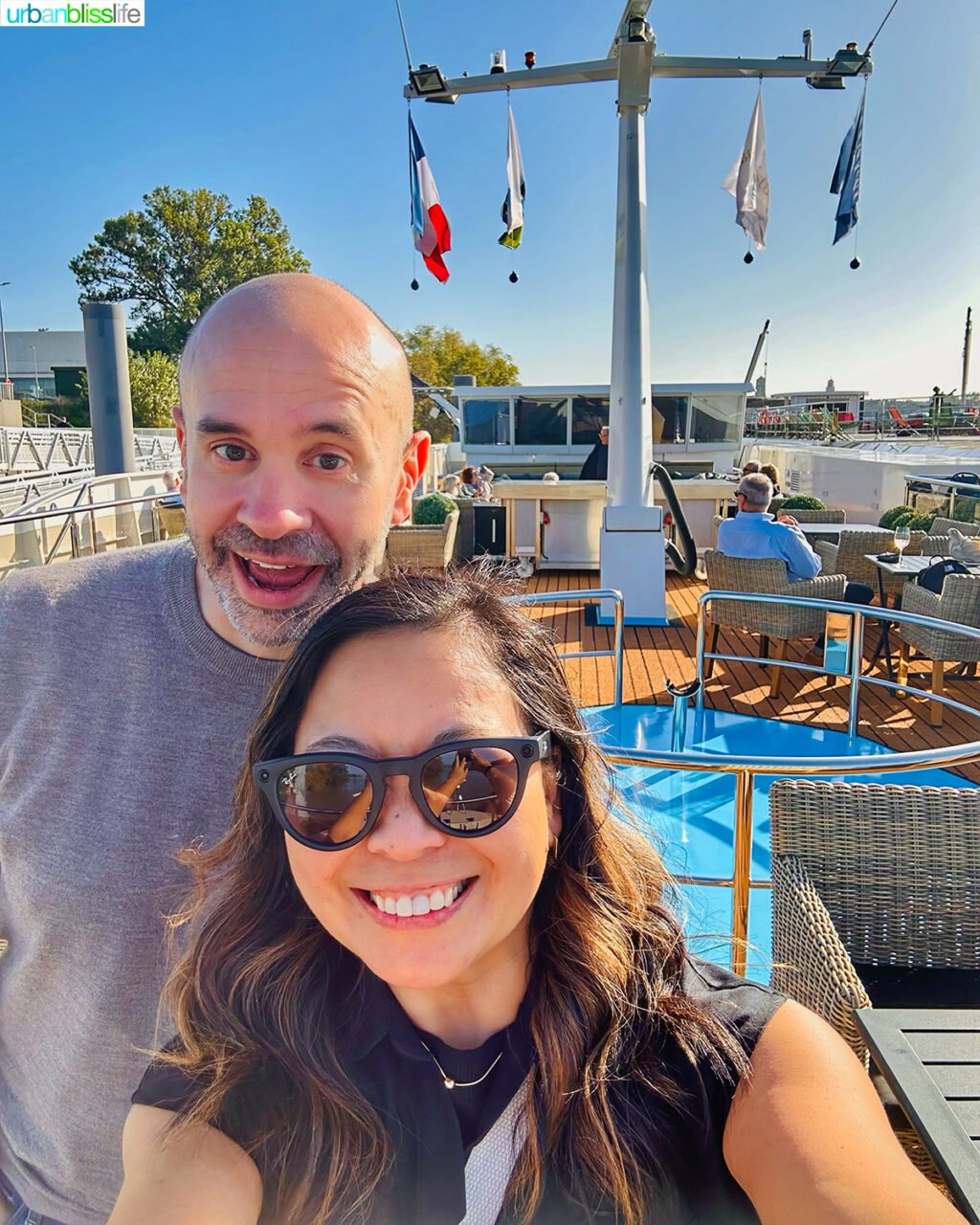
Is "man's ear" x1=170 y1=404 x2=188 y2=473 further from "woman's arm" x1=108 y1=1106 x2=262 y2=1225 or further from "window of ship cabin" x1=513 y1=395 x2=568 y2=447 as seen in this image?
"window of ship cabin" x1=513 y1=395 x2=568 y2=447

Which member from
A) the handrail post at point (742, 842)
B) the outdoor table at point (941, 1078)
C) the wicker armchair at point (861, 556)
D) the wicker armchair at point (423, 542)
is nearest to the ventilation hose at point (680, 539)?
the wicker armchair at point (861, 556)

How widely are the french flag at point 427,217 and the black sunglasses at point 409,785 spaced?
955 centimetres

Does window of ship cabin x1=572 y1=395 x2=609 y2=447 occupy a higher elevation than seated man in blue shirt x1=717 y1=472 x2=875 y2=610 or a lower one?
higher

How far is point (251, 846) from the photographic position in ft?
3.79

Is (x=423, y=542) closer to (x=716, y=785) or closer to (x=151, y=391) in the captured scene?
(x=716, y=785)

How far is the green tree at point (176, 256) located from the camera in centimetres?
4238

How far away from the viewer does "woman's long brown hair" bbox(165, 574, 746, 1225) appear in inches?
38.9

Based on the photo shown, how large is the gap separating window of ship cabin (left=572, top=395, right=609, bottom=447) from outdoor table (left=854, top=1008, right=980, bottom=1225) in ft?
42.6

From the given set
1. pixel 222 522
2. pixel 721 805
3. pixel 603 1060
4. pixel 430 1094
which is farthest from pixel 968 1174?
pixel 721 805

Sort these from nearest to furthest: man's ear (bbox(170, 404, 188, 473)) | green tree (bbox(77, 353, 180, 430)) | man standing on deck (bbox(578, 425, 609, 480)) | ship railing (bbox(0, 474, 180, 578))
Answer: man's ear (bbox(170, 404, 188, 473))
ship railing (bbox(0, 474, 180, 578))
man standing on deck (bbox(578, 425, 609, 480))
green tree (bbox(77, 353, 180, 430))

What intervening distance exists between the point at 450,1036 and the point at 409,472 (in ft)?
3.08

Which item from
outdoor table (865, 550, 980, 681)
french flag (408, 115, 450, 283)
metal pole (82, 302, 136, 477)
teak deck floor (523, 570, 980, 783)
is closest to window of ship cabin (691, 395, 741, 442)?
french flag (408, 115, 450, 283)

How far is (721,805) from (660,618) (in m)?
3.67

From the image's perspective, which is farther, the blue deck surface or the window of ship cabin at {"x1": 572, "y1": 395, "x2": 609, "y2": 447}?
the window of ship cabin at {"x1": 572, "y1": 395, "x2": 609, "y2": 447}
